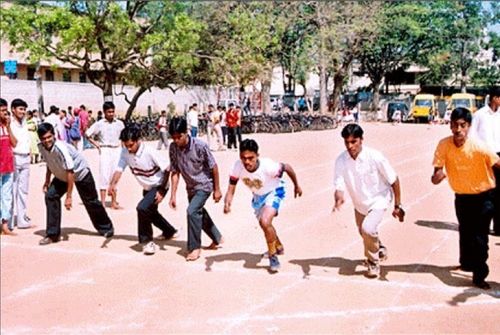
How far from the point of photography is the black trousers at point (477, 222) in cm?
515

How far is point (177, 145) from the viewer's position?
6145 mm

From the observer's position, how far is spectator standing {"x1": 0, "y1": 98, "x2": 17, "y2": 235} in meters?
7.20

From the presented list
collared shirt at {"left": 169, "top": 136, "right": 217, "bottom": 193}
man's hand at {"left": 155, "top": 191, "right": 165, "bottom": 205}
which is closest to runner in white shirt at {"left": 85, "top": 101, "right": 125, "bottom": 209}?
man's hand at {"left": 155, "top": 191, "right": 165, "bottom": 205}

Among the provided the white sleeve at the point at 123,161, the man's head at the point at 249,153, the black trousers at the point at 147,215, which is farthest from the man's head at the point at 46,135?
the man's head at the point at 249,153

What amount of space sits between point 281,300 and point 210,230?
177cm

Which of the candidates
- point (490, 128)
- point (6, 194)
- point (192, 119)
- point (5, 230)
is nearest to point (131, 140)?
point (6, 194)

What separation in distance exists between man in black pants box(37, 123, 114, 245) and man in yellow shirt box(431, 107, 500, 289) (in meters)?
3.81

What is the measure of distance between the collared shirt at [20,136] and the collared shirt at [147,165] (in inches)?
69.0

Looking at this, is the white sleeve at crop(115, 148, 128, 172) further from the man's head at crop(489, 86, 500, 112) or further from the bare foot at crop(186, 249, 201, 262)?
the man's head at crop(489, 86, 500, 112)

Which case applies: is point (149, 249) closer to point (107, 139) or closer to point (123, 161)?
point (123, 161)

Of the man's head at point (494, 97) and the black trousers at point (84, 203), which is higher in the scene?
the man's head at point (494, 97)

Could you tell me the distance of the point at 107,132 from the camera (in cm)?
891

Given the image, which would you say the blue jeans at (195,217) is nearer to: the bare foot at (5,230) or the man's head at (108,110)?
the bare foot at (5,230)

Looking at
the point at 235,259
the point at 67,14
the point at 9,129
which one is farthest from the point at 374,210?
the point at 67,14
